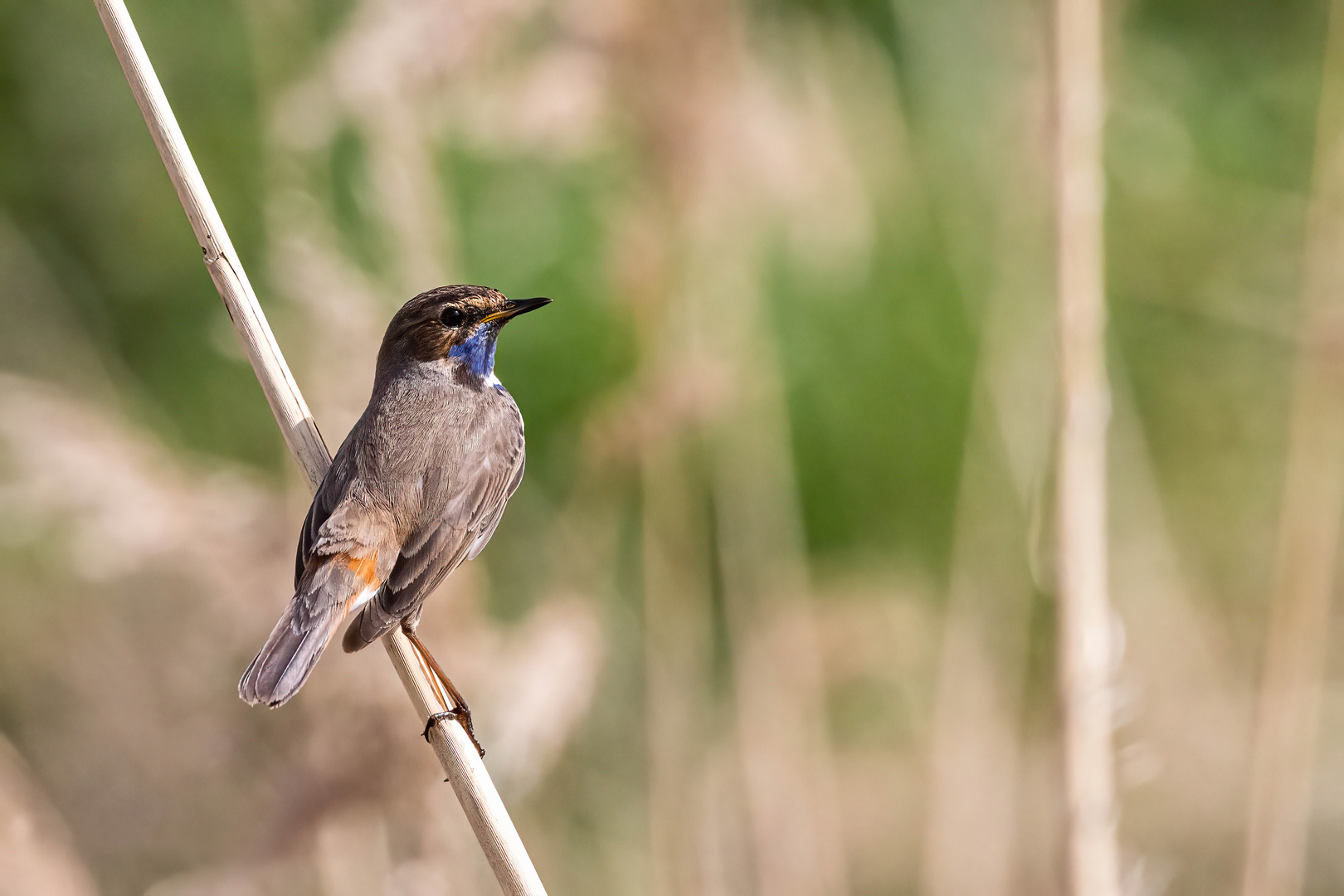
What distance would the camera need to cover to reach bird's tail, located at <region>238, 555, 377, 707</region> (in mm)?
2338

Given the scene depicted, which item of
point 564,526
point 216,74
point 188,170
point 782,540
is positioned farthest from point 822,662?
point 216,74

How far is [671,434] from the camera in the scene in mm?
3316

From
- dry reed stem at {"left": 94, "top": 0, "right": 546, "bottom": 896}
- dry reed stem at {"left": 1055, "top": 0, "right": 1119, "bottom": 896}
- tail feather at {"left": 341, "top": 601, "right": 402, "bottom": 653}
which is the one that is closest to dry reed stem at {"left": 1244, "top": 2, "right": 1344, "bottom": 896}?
dry reed stem at {"left": 1055, "top": 0, "right": 1119, "bottom": 896}

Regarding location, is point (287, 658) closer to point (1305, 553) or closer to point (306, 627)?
point (306, 627)

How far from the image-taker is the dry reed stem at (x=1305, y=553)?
9.09ft

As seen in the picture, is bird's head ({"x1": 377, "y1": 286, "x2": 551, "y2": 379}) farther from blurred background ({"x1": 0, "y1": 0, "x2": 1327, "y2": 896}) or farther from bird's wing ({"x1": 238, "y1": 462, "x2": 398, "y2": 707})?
bird's wing ({"x1": 238, "y1": 462, "x2": 398, "y2": 707})

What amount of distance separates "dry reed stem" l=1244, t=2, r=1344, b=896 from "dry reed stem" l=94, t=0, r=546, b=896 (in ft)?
5.50

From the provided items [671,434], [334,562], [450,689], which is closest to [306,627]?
[334,562]

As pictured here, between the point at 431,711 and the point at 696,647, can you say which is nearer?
the point at 431,711

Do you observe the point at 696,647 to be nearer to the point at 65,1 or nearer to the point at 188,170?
the point at 188,170

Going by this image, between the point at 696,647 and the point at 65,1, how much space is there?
352cm

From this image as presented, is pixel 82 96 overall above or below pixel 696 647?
above

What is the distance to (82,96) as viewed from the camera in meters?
4.69

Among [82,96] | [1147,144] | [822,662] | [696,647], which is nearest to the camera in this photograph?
[696,647]
